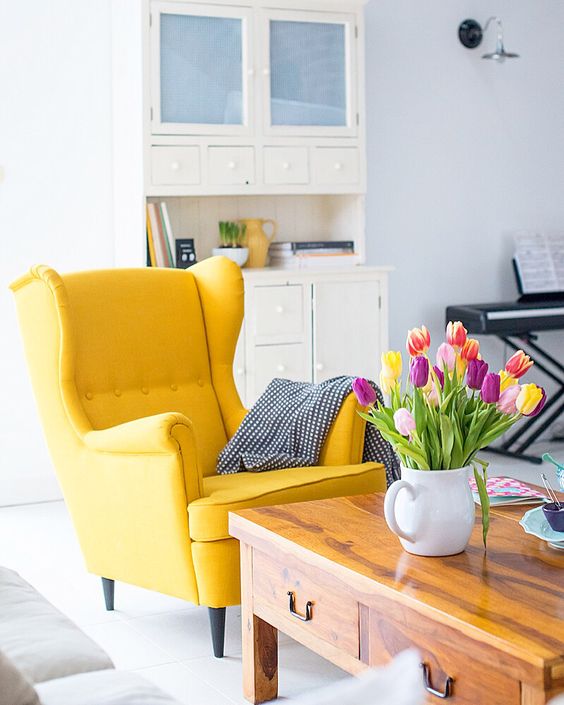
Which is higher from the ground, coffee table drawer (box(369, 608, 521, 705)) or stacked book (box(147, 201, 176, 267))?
stacked book (box(147, 201, 176, 267))

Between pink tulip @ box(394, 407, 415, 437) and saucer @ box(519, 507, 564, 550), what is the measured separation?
1.14 feet

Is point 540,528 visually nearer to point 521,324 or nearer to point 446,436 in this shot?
point 446,436

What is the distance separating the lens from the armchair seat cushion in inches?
107

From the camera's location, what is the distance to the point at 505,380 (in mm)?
2133

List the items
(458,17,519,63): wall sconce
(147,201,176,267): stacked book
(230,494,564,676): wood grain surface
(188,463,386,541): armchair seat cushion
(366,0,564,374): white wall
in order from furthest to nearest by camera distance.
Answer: (458,17,519,63): wall sconce → (366,0,564,374): white wall → (147,201,176,267): stacked book → (188,463,386,541): armchair seat cushion → (230,494,564,676): wood grain surface

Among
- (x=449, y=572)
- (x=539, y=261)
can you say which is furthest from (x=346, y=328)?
(x=449, y=572)

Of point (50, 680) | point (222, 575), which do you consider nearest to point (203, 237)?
point (222, 575)

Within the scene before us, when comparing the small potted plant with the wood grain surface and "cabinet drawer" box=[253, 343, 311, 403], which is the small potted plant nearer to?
"cabinet drawer" box=[253, 343, 311, 403]

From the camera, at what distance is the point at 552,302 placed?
5285mm

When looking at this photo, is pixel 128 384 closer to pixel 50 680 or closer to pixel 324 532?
pixel 324 532

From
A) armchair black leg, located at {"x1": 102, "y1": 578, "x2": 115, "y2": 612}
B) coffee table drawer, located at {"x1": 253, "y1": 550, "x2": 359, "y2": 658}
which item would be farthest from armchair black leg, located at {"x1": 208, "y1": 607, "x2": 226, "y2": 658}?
armchair black leg, located at {"x1": 102, "y1": 578, "x2": 115, "y2": 612}

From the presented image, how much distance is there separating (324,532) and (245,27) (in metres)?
2.66

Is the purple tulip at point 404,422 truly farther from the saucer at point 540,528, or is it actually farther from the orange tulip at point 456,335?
the saucer at point 540,528

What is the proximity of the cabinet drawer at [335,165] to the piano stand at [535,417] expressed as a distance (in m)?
1.16
